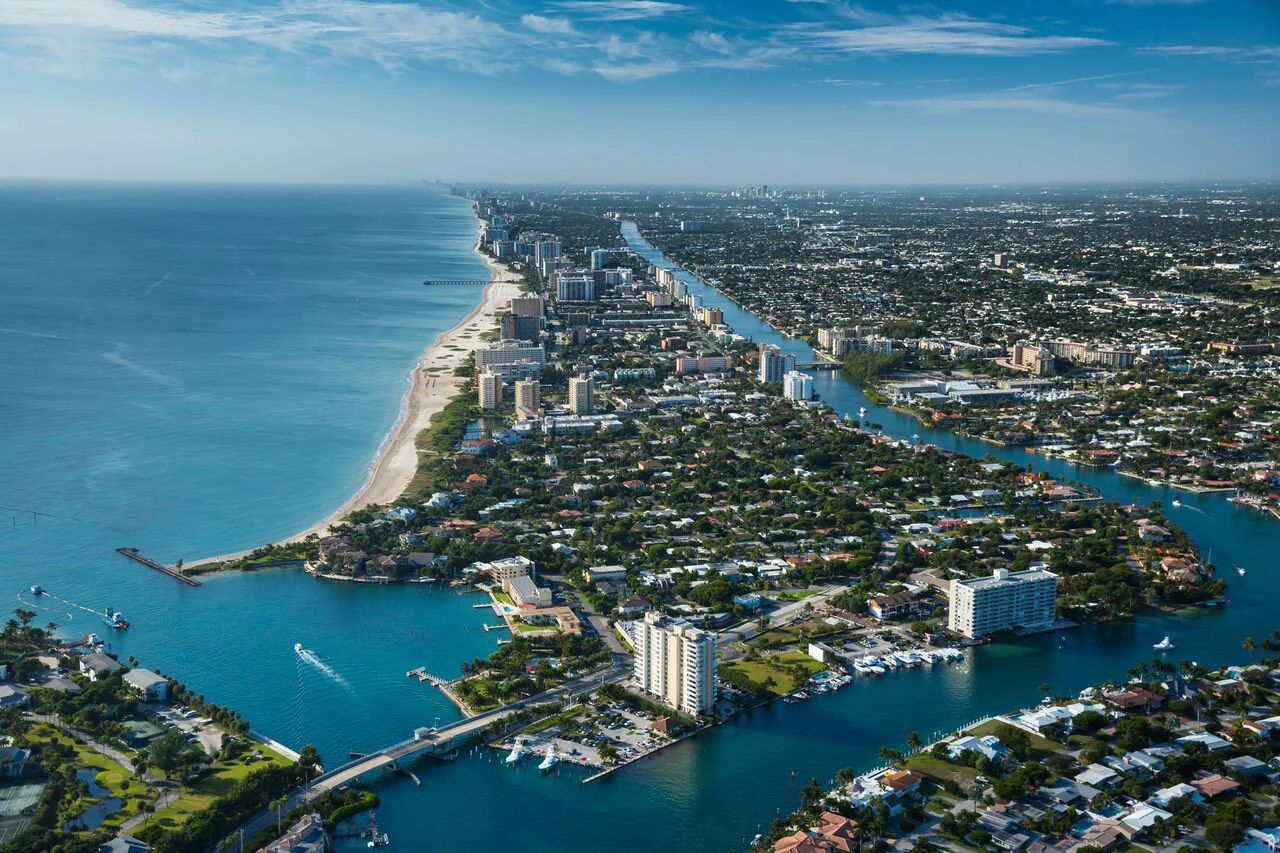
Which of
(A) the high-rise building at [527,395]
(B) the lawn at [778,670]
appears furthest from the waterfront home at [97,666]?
(A) the high-rise building at [527,395]

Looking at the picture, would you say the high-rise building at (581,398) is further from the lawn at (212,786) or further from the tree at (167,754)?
the tree at (167,754)

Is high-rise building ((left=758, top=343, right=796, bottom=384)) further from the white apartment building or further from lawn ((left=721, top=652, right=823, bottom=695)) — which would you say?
lawn ((left=721, top=652, right=823, bottom=695))

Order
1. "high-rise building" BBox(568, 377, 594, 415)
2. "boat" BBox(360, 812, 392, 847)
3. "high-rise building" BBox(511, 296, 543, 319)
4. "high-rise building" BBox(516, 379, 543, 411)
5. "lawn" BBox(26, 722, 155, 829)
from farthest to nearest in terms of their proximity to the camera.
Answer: "high-rise building" BBox(511, 296, 543, 319), "high-rise building" BBox(568, 377, 594, 415), "high-rise building" BBox(516, 379, 543, 411), "lawn" BBox(26, 722, 155, 829), "boat" BBox(360, 812, 392, 847)

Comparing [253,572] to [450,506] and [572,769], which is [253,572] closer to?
[450,506]

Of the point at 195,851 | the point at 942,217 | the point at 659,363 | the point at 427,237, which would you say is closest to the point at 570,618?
the point at 195,851

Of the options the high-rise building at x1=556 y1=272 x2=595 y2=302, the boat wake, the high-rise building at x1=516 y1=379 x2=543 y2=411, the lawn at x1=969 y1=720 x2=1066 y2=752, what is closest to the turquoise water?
the boat wake
